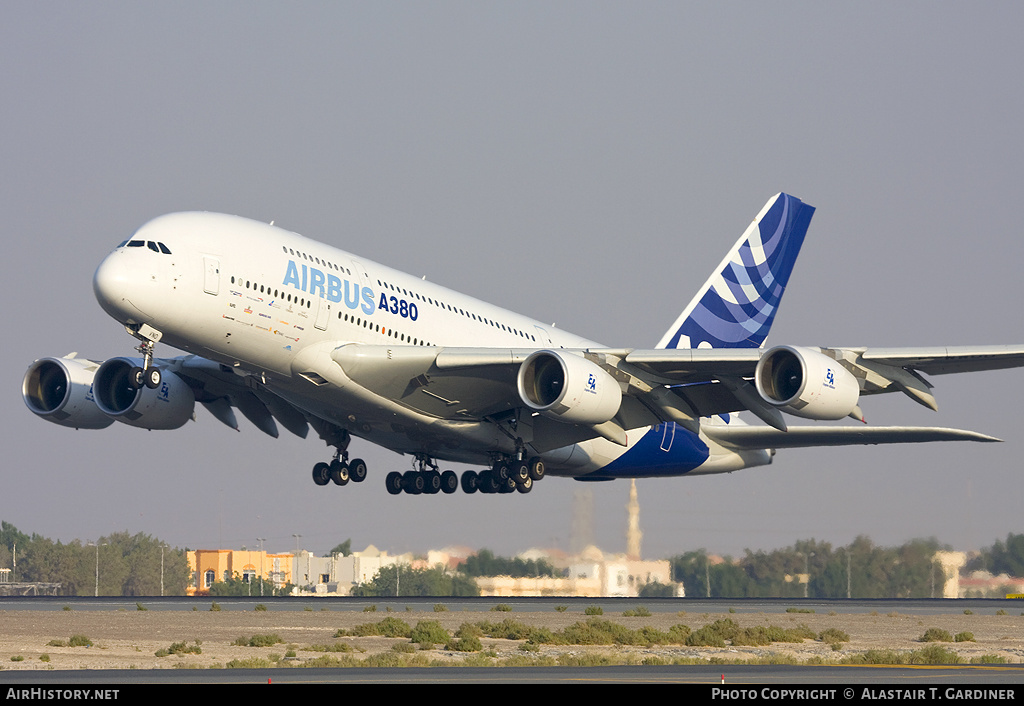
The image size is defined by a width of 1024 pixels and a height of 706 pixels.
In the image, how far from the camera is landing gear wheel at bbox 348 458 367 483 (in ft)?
144

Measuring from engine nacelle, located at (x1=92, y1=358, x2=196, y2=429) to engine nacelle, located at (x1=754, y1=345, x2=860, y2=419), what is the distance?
19.4 m

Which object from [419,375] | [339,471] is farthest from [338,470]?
[419,375]

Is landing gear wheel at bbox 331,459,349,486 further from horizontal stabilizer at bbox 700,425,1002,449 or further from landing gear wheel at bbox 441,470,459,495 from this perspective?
horizontal stabilizer at bbox 700,425,1002,449

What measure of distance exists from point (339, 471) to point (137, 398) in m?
6.89

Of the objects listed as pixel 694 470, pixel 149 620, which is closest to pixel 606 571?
pixel 694 470

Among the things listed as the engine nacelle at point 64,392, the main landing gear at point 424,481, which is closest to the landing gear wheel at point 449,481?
the main landing gear at point 424,481

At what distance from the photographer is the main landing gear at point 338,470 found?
1720 inches

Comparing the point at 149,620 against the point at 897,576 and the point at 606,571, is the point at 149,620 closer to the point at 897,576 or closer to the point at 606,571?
the point at 606,571

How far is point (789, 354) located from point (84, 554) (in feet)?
125

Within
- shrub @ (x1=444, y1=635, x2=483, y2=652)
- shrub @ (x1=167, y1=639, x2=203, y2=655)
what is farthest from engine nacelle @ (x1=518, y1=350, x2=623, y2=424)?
shrub @ (x1=167, y1=639, x2=203, y2=655)

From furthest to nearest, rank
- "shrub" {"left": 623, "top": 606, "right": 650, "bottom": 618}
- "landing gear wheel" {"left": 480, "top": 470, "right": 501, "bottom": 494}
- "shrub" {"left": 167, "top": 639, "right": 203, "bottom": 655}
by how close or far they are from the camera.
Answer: "landing gear wheel" {"left": 480, "top": 470, "right": 501, "bottom": 494}, "shrub" {"left": 623, "top": 606, "right": 650, "bottom": 618}, "shrub" {"left": 167, "top": 639, "right": 203, "bottom": 655}

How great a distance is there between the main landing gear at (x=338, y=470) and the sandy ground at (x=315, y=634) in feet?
22.2

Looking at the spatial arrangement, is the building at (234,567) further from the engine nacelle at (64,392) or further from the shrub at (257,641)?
the shrub at (257,641)

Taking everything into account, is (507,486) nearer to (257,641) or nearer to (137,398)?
(137,398)
